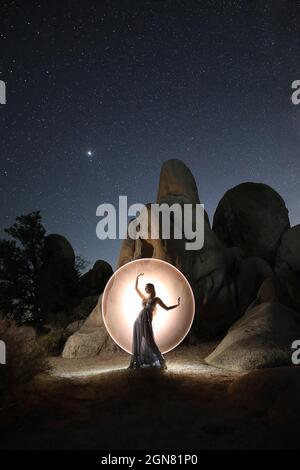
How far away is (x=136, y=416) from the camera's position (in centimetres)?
527

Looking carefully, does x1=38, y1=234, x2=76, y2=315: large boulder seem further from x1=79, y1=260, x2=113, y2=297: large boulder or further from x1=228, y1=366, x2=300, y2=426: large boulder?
x1=228, y1=366, x2=300, y2=426: large boulder

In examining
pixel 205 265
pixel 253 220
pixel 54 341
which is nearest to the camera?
pixel 54 341

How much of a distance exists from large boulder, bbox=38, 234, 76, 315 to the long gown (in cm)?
1197

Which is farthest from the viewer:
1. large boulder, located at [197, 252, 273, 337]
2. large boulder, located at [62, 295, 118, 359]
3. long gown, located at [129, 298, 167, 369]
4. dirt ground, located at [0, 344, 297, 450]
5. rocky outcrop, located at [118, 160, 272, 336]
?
large boulder, located at [197, 252, 273, 337]

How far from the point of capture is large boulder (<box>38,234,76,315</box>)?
837 inches

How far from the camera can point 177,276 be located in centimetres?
1016

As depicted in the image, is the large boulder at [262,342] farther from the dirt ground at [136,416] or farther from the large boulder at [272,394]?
Answer: the large boulder at [272,394]

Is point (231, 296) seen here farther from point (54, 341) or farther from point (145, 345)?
point (145, 345)

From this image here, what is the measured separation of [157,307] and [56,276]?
525 inches

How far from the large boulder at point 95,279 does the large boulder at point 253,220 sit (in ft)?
23.6

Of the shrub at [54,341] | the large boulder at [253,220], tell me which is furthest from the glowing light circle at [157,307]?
the large boulder at [253,220]

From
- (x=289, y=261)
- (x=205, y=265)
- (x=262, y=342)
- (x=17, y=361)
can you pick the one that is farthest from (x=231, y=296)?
(x=17, y=361)

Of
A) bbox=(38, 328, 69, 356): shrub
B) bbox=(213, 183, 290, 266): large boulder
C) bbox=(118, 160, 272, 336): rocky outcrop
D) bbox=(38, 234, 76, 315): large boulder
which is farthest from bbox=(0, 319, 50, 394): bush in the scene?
bbox=(213, 183, 290, 266): large boulder
